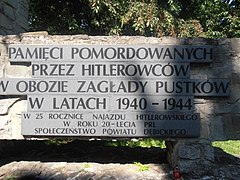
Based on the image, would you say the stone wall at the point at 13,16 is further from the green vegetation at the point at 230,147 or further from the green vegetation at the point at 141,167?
the green vegetation at the point at 230,147

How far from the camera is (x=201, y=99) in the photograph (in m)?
3.39

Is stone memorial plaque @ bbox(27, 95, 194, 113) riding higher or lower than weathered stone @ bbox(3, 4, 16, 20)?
lower

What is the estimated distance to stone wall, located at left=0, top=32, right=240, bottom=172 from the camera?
338cm

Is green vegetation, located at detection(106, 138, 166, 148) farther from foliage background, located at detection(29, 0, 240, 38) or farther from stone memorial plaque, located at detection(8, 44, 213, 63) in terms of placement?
foliage background, located at detection(29, 0, 240, 38)

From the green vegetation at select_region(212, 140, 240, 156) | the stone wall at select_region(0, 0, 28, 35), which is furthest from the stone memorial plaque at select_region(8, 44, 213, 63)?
the green vegetation at select_region(212, 140, 240, 156)

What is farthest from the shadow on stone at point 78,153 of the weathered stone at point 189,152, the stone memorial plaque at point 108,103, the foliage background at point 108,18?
the foliage background at point 108,18

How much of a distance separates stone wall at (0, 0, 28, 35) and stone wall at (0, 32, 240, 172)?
107cm

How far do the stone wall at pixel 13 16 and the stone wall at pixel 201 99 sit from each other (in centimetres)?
107

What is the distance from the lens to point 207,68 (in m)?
3.38

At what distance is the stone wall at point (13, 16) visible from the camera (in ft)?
14.4

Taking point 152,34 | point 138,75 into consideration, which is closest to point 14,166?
point 138,75

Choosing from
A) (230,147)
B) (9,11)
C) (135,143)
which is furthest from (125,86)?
(230,147)

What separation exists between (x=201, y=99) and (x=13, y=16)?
272 centimetres

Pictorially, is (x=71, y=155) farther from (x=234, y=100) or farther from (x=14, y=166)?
(x=234, y=100)
